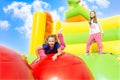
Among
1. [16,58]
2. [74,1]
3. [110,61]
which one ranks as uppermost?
[74,1]

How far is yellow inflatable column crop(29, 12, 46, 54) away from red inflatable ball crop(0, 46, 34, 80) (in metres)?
2.68

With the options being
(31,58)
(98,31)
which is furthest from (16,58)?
(98,31)

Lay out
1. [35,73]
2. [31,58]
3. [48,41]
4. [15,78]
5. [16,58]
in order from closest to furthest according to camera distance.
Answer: [15,78] < [16,58] < [35,73] < [48,41] < [31,58]

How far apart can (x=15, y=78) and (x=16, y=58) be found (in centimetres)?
17

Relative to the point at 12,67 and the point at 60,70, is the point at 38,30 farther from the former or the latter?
the point at 12,67

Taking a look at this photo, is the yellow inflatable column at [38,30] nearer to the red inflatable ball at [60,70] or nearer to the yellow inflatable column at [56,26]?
the yellow inflatable column at [56,26]

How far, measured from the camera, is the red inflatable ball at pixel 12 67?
4.87 feet

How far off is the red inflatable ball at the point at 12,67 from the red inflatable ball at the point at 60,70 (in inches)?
5.2

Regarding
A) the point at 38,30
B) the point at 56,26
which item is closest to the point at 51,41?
the point at 38,30

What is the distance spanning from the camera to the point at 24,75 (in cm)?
157

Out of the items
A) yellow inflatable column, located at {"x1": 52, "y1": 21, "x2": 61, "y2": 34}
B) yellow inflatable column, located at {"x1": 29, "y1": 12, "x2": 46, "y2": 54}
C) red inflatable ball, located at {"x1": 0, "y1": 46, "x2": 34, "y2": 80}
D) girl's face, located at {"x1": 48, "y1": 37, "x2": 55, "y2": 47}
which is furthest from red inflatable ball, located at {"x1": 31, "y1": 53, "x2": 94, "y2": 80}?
yellow inflatable column, located at {"x1": 52, "y1": 21, "x2": 61, "y2": 34}

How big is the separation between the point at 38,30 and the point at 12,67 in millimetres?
2860

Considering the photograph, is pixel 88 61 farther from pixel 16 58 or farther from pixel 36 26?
pixel 36 26

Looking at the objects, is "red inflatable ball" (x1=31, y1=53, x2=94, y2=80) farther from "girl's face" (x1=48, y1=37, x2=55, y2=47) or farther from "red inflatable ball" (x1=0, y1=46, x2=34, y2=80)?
"girl's face" (x1=48, y1=37, x2=55, y2=47)
